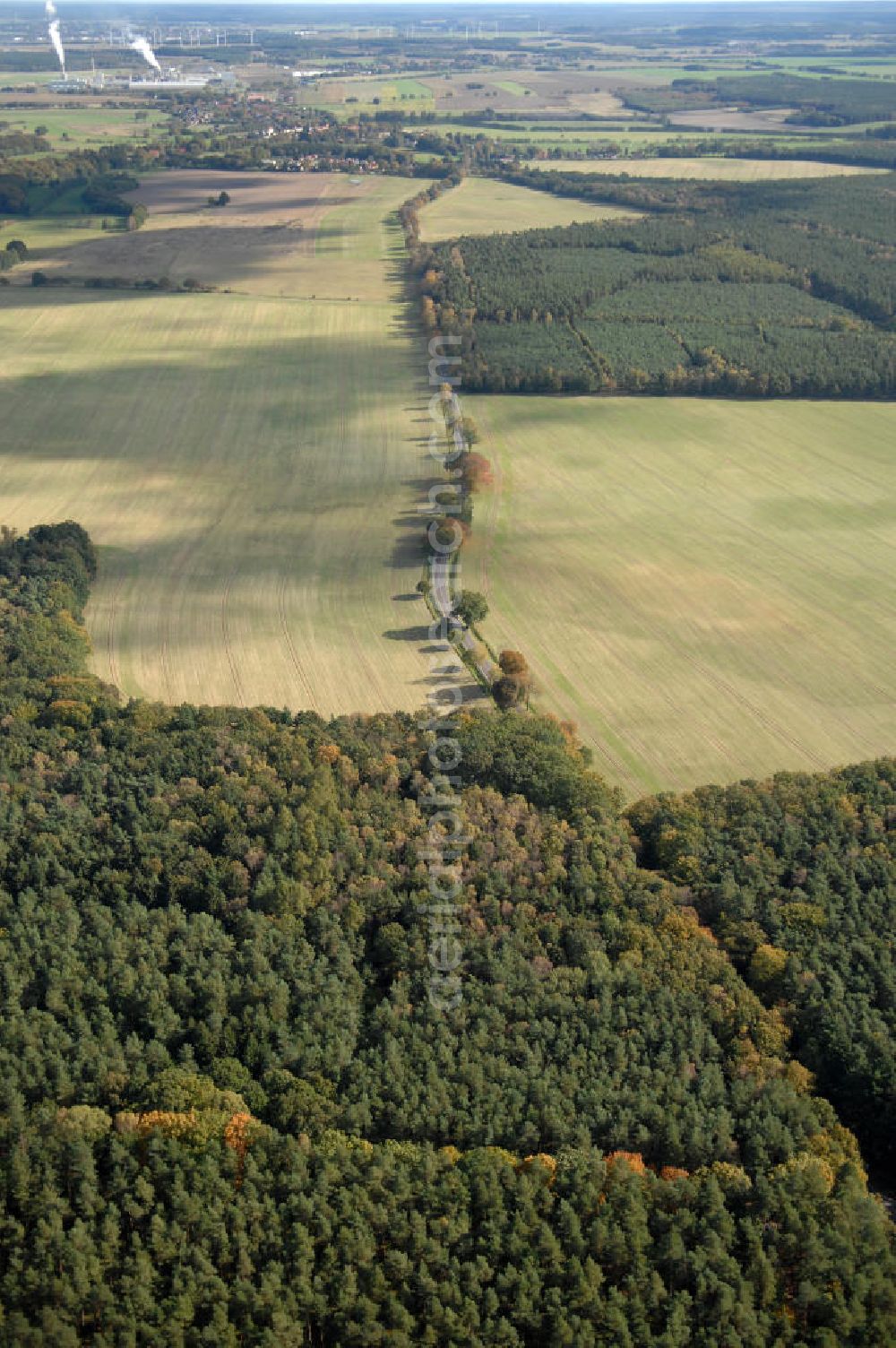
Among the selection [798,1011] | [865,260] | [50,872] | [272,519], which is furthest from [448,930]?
[865,260]

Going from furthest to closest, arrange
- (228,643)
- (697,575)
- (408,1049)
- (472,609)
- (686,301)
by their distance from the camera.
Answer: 1. (686,301)
2. (697,575)
3. (472,609)
4. (228,643)
5. (408,1049)

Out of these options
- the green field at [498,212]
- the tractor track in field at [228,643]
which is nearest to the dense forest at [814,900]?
the tractor track in field at [228,643]

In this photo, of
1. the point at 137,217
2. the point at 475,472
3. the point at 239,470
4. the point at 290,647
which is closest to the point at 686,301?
the point at 475,472

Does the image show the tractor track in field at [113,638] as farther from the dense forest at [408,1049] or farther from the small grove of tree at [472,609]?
the small grove of tree at [472,609]

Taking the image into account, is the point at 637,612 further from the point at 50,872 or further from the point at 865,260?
the point at 865,260

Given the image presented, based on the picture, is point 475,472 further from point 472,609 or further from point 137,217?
point 137,217

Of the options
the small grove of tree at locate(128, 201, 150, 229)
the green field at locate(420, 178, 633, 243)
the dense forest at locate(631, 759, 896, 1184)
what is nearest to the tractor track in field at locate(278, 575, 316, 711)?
the dense forest at locate(631, 759, 896, 1184)
